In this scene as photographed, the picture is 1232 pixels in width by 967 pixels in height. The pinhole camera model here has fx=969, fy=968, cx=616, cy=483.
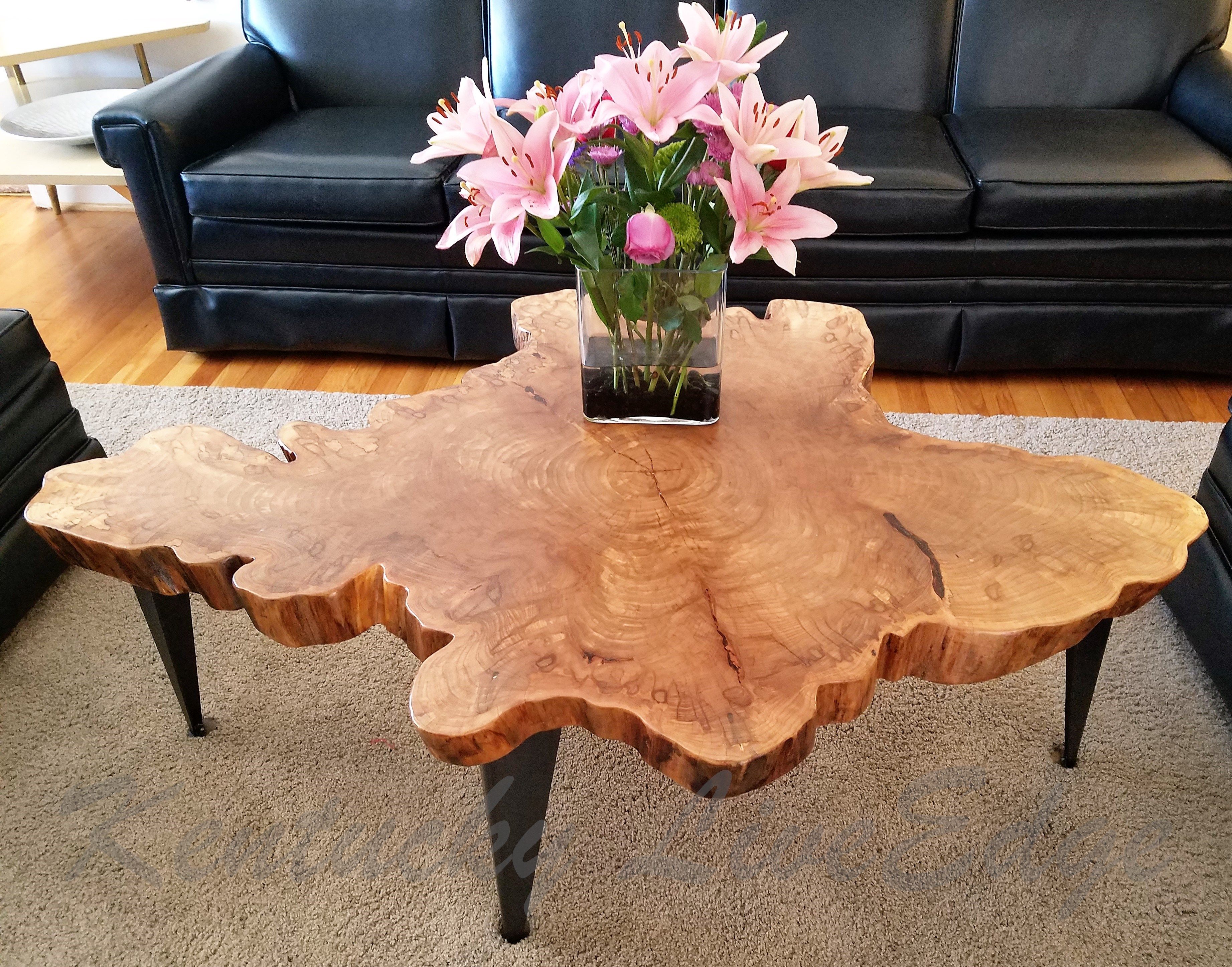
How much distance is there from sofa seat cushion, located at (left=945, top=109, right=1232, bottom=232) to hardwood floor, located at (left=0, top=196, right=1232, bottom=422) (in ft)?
1.33

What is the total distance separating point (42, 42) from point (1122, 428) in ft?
10.2

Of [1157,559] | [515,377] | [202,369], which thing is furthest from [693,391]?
[202,369]

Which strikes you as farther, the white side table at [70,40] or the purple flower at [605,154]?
the white side table at [70,40]

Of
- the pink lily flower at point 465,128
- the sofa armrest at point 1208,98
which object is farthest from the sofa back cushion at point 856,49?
the pink lily flower at point 465,128

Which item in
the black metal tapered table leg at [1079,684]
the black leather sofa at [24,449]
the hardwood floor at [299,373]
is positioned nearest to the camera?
the black metal tapered table leg at [1079,684]

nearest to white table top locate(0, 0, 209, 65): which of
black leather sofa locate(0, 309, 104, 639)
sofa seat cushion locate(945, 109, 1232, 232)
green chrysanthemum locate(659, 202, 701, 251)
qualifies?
black leather sofa locate(0, 309, 104, 639)

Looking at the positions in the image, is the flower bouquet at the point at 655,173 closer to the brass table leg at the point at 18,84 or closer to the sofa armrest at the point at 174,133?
the sofa armrest at the point at 174,133

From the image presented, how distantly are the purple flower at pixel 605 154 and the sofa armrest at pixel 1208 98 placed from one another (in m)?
1.80

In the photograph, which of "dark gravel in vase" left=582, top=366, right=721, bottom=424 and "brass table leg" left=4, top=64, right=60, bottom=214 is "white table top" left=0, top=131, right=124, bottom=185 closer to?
"brass table leg" left=4, top=64, right=60, bottom=214

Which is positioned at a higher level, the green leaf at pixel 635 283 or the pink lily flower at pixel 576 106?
the pink lily flower at pixel 576 106

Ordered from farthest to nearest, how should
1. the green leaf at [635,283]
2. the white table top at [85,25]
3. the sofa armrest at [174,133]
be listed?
the white table top at [85,25] → the sofa armrest at [174,133] → the green leaf at [635,283]

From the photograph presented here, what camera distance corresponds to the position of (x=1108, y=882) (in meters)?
1.26

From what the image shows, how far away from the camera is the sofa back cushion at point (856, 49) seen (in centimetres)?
252

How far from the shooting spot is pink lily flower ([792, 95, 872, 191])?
103cm
